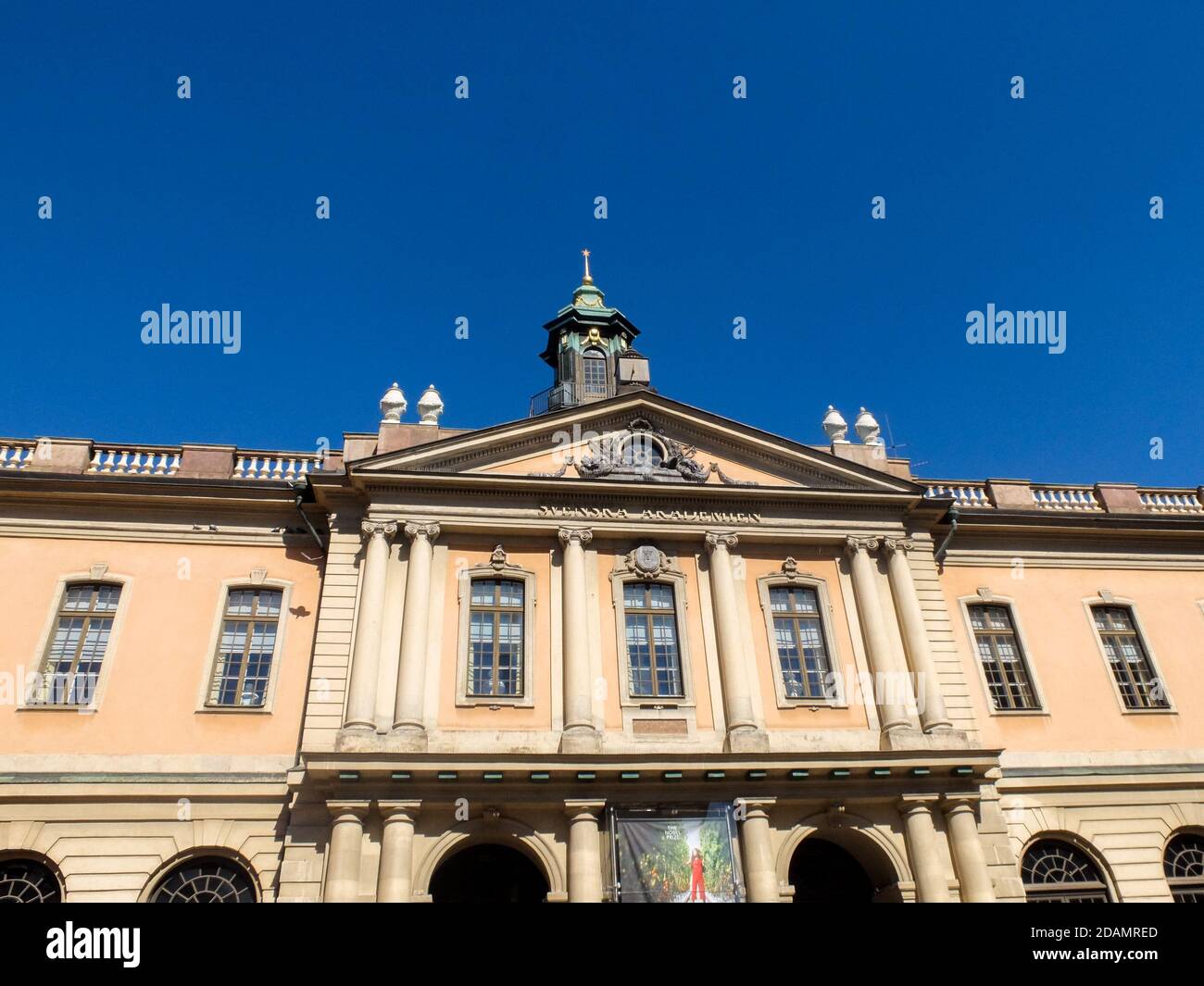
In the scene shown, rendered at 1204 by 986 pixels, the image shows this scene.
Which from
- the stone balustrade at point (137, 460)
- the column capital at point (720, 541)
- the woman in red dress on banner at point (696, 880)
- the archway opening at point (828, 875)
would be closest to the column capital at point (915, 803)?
the archway opening at point (828, 875)

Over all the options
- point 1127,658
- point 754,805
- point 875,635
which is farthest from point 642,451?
point 1127,658

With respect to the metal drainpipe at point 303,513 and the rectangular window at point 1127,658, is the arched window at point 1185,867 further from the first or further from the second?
the metal drainpipe at point 303,513

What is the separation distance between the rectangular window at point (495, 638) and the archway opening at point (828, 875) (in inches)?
255

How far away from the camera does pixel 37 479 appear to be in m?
18.3

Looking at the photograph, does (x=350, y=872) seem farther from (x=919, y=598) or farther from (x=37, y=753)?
(x=919, y=598)

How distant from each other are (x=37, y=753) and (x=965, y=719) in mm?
17682

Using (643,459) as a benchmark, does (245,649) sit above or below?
below

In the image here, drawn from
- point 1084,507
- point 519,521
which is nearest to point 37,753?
point 519,521

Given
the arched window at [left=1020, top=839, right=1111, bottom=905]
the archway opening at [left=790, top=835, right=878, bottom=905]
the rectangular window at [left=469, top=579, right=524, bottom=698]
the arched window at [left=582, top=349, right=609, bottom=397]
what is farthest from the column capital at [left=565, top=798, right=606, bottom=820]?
the arched window at [left=582, top=349, right=609, bottom=397]

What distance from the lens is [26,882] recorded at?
50.3 feet

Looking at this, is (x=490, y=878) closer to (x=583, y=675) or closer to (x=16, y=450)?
(x=583, y=675)

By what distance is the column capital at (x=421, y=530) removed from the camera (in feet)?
60.3

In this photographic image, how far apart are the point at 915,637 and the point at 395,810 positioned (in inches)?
431

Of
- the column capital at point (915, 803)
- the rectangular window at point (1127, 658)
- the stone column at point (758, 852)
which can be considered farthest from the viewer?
the rectangular window at point (1127, 658)
